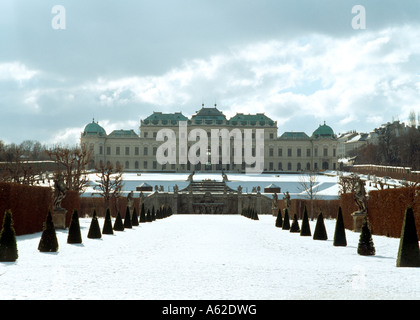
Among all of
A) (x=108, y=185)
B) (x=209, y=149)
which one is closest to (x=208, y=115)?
(x=209, y=149)

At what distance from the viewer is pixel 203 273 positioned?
8.37m

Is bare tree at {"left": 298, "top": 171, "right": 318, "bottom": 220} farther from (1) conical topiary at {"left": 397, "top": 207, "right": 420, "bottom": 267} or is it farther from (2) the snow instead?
(1) conical topiary at {"left": 397, "top": 207, "right": 420, "bottom": 267}

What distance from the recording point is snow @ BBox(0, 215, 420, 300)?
266 inches

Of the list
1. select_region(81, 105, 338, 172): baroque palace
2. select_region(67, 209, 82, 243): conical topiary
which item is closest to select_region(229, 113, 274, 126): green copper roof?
select_region(81, 105, 338, 172): baroque palace

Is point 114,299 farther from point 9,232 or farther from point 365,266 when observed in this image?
point 365,266

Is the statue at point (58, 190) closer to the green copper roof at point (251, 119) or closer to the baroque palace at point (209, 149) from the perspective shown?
the baroque palace at point (209, 149)

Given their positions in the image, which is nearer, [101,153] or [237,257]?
[237,257]

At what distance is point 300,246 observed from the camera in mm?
13672

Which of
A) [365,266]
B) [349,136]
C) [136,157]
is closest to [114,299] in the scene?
[365,266]

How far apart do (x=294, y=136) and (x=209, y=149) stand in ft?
58.4

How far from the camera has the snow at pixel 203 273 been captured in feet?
22.2

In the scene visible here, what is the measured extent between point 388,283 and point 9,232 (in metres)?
7.25

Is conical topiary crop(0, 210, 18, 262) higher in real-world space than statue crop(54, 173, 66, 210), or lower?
lower

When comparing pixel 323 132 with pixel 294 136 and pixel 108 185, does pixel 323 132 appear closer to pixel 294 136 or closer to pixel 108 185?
pixel 294 136
